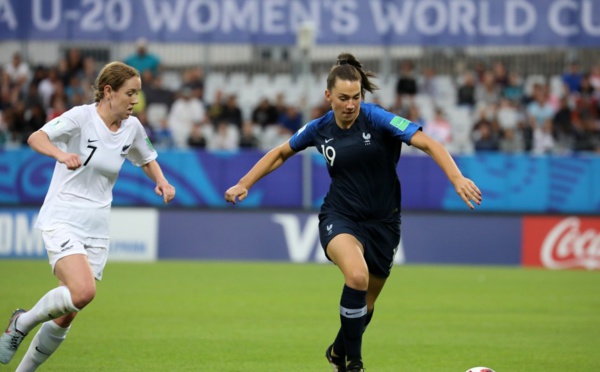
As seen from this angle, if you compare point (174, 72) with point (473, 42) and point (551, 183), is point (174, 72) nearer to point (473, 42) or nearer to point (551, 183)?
point (473, 42)

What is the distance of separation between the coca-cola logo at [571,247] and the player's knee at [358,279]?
13.4 m

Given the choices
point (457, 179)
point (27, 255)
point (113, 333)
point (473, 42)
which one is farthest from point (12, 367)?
point (473, 42)

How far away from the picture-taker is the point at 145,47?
22.2 m

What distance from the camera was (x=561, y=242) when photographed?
2044 centimetres

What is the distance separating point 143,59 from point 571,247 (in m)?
9.76

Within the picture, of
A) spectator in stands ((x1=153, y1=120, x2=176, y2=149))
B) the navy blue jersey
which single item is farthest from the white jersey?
spectator in stands ((x1=153, y1=120, x2=176, y2=149))

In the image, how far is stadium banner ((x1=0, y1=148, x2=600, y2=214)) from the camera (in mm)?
20484

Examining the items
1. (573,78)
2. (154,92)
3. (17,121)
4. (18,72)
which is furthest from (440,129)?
(18,72)

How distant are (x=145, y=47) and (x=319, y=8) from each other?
3853 millimetres

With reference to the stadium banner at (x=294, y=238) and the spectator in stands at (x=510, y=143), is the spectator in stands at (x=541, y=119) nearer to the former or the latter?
the spectator in stands at (x=510, y=143)

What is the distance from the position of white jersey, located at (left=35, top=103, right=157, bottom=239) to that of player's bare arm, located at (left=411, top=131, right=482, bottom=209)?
2349mm

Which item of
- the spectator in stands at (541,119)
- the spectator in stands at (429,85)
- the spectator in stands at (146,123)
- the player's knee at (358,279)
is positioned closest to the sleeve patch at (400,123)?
the player's knee at (358,279)

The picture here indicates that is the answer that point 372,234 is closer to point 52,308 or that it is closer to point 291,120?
point 52,308

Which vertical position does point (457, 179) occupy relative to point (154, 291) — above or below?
above
